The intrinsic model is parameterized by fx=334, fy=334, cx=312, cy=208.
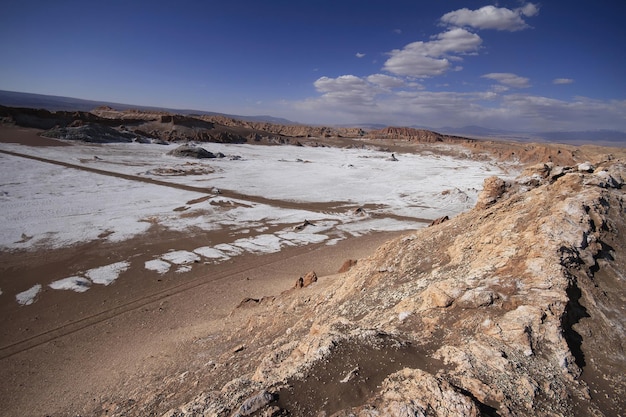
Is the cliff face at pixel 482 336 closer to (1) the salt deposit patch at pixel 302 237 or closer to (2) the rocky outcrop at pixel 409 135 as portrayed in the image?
(1) the salt deposit patch at pixel 302 237

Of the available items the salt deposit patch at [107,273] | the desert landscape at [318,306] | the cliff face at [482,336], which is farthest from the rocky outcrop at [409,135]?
the cliff face at [482,336]

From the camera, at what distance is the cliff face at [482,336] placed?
3945mm

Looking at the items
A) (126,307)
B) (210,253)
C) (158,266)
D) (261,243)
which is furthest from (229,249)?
(126,307)

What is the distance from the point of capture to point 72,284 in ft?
48.3

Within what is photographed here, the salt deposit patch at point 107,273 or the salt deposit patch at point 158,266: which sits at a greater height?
the salt deposit patch at point 158,266

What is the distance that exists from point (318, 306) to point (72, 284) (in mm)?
12212

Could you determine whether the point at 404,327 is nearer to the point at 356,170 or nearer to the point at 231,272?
the point at 231,272

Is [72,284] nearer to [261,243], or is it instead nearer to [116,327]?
[116,327]

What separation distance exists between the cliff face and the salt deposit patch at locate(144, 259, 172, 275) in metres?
9.93

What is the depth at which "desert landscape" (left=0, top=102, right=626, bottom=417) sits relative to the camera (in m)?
4.23

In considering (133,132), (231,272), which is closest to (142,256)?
(231,272)

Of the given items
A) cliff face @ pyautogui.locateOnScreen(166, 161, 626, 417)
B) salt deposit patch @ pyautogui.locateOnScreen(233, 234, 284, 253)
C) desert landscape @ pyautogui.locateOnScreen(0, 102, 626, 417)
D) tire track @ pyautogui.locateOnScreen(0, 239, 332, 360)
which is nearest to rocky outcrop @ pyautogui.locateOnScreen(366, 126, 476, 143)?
desert landscape @ pyautogui.locateOnScreen(0, 102, 626, 417)

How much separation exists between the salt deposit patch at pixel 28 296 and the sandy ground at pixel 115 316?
24cm

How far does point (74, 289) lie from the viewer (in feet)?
47.0
